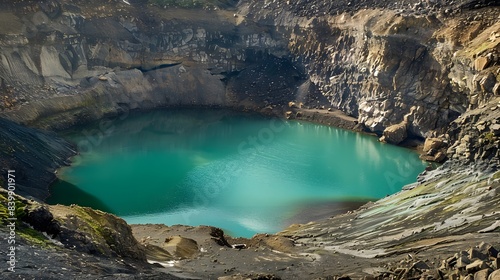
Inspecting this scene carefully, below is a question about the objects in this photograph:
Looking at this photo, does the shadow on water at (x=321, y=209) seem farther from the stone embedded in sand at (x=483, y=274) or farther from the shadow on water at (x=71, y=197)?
the stone embedded in sand at (x=483, y=274)

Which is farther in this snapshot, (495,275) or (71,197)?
(71,197)

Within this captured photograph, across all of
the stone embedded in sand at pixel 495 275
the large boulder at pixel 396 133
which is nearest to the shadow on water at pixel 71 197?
the stone embedded in sand at pixel 495 275

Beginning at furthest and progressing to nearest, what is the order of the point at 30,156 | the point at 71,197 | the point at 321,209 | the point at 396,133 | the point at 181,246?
the point at 396,133 < the point at 30,156 < the point at 71,197 < the point at 321,209 < the point at 181,246

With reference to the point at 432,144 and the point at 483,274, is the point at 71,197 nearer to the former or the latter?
the point at 432,144

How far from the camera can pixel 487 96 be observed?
131 ft

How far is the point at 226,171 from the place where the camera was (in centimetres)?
4853

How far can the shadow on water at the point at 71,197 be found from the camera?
4041cm

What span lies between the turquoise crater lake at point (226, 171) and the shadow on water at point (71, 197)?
71mm

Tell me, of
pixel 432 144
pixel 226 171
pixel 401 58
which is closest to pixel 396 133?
pixel 432 144

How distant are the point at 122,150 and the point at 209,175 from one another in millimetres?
11301

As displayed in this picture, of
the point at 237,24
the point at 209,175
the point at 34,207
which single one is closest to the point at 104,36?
the point at 237,24

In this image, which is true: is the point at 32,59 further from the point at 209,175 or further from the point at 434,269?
the point at 434,269

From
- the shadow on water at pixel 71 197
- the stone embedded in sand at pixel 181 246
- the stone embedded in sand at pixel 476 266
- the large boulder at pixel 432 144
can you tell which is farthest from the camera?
the large boulder at pixel 432 144

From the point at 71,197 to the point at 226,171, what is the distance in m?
12.8
